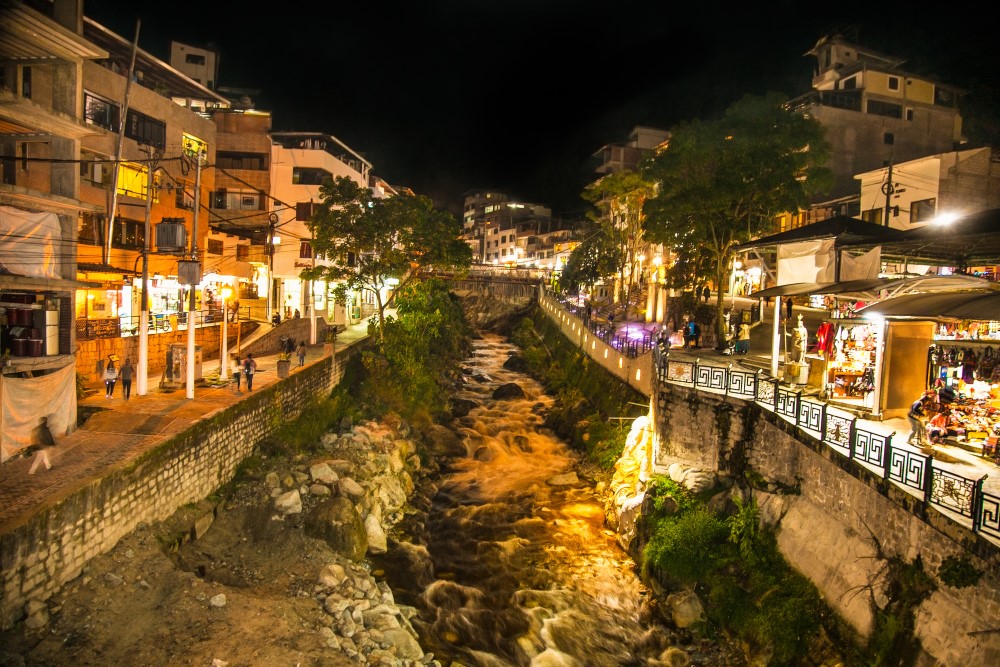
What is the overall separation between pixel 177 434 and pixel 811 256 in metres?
19.2

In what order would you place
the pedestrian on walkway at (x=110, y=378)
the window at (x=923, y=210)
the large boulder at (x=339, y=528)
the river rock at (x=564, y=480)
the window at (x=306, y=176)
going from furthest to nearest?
the window at (x=306, y=176), the window at (x=923, y=210), the river rock at (x=564, y=480), the pedestrian on walkway at (x=110, y=378), the large boulder at (x=339, y=528)

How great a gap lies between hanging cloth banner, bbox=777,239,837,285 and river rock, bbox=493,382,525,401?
17.3m

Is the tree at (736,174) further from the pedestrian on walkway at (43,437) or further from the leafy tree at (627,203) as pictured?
the pedestrian on walkway at (43,437)

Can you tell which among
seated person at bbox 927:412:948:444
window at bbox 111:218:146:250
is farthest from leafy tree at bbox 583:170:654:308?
window at bbox 111:218:146:250

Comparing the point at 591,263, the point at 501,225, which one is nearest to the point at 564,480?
the point at 591,263

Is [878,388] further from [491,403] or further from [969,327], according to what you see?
[491,403]

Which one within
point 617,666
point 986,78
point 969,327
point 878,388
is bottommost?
point 617,666

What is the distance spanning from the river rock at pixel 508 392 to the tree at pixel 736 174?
12.0m

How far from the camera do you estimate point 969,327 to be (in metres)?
15.2

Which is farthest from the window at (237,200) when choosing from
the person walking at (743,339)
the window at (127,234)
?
the person walking at (743,339)

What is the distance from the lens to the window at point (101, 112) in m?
24.7

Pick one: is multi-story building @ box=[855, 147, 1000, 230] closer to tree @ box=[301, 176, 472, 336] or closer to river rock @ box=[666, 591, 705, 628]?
tree @ box=[301, 176, 472, 336]

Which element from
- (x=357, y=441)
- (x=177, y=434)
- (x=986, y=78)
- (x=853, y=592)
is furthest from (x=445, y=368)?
(x=986, y=78)

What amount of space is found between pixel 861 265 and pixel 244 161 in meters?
38.8
